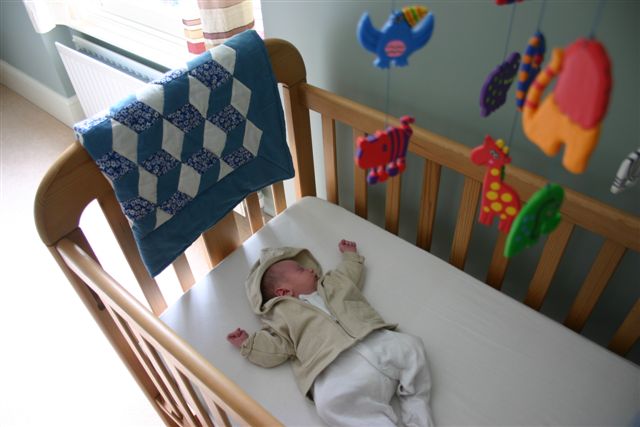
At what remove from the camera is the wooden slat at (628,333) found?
3.12 ft

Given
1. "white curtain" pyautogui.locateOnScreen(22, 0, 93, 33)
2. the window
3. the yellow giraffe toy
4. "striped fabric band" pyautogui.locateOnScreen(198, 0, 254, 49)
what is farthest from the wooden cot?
"white curtain" pyautogui.locateOnScreen(22, 0, 93, 33)

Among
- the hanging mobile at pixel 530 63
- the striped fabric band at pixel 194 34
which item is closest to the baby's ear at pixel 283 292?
the hanging mobile at pixel 530 63

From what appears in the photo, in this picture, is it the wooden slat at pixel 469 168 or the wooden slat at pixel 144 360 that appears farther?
the wooden slat at pixel 144 360

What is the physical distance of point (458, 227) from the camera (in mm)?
1141

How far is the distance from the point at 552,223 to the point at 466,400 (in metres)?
0.58

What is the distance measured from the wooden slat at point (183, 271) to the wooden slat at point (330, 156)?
456mm

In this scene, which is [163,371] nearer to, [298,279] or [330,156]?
[298,279]

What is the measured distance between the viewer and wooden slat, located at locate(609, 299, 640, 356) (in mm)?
952

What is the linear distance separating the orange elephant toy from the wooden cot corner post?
2.68 feet

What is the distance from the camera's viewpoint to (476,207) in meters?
1.08

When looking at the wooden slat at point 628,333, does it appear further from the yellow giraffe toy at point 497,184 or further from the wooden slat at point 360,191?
the wooden slat at point 360,191

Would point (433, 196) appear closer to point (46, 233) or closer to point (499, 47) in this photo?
point (499, 47)

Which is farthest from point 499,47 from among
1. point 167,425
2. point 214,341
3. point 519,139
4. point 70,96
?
point 70,96

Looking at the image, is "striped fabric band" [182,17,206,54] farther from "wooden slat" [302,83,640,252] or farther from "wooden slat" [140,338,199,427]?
"wooden slat" [140,338,199,427]
